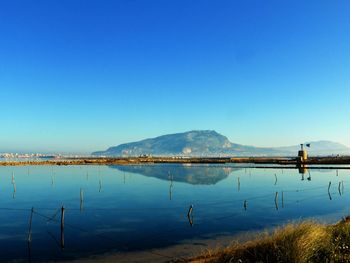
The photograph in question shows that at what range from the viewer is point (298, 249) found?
507 inches

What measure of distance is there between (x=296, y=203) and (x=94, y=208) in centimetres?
2406

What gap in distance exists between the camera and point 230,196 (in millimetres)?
46156

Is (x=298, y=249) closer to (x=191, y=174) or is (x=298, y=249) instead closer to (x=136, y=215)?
(x=136, y=215)

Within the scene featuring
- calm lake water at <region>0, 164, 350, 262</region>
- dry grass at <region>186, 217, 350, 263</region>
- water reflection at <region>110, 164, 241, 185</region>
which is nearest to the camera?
dry grass at <region>186, 217, 350, 263</region>

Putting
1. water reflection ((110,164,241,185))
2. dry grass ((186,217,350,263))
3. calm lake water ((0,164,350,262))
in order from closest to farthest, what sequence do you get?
dry grass ((186,217,350,263)) < calm lake water ((0,164,350,262)) < water reflection ((110,164,241,185))

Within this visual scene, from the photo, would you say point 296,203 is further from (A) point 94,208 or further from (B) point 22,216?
(B) point 22,216

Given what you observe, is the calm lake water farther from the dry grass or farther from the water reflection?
the water reflection

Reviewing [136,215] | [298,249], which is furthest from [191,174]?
[298,249]

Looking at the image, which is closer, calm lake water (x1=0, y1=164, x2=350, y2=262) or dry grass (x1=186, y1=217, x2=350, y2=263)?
dry grass (x1=186, y1=217, x2=350, y2=263)

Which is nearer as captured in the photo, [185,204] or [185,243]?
[185,243]

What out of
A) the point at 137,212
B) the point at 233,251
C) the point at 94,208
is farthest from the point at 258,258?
the point at 94,208

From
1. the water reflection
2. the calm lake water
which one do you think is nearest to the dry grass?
the calm lake water

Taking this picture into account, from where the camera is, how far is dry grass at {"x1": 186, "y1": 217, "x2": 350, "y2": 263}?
505 inches

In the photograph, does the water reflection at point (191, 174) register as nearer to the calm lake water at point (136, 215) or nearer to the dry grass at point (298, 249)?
the calm lake water at point (136, 215)
